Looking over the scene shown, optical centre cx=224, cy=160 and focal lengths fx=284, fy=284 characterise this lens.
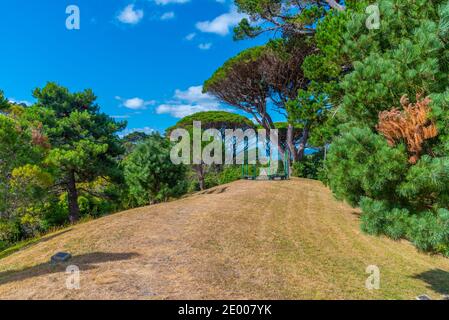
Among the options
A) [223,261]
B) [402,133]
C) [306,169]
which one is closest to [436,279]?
[223,261]

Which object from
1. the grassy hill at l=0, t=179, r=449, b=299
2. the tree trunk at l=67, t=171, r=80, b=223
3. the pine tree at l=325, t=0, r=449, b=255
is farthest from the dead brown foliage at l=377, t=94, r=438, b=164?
the tree trunk at l=67, t=171, r=80, b=223

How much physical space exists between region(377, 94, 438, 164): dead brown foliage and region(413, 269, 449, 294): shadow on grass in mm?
5057

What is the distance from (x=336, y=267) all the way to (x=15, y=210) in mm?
11139

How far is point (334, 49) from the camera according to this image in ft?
27.6

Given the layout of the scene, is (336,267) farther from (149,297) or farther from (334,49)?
(334,49)

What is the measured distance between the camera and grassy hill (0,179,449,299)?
552 centimetres

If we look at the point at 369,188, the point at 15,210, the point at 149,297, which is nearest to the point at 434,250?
the point at 369,188

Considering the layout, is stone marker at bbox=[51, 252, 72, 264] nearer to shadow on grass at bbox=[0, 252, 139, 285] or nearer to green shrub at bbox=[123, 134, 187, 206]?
shadow on grass at bbox=[0, 252, 139, 285]

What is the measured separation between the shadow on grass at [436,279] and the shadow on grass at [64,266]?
741 cm

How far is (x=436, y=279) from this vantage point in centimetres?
756

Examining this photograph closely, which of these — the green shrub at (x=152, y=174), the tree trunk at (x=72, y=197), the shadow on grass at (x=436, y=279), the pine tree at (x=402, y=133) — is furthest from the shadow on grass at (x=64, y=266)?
the tree trunk at (x=72, y=197)

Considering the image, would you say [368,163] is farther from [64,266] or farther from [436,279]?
[64,266]

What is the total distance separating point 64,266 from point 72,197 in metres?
13.7

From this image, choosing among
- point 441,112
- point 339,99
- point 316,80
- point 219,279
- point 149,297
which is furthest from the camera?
point 316,80
